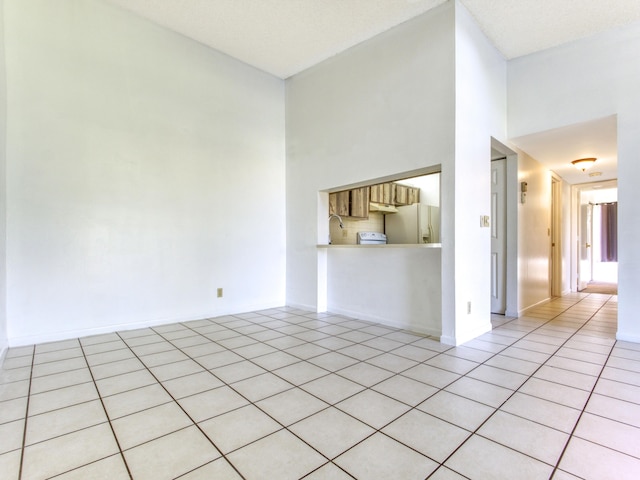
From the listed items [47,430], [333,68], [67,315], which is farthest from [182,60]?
[47,430]

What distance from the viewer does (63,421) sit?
1.60 metres

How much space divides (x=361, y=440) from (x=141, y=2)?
4099mm

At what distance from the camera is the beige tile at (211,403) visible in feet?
5.49

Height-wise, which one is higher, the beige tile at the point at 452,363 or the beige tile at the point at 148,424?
the beige tile at the point at 148,424

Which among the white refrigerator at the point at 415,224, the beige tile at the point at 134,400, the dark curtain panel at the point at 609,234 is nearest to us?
the beige tile at the point at 134,400

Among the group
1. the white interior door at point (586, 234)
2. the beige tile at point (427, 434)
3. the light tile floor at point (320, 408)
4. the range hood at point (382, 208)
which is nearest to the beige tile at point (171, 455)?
the light tile floor at point (320, 408)

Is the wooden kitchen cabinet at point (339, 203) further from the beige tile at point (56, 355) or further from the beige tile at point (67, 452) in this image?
the beige tile at point (67, 452)

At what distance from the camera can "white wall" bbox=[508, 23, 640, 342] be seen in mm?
2961

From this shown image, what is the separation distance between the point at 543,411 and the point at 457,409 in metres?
0.45

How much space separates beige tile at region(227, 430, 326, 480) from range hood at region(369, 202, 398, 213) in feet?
13.8

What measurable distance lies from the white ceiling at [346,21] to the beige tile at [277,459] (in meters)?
3.47

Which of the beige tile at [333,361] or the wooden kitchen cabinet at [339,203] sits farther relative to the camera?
the wooden kitchen cabinet at [339,203]

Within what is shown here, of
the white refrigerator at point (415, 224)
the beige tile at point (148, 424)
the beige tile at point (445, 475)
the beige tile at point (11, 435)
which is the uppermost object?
the white refrigerator at point (415, 224)

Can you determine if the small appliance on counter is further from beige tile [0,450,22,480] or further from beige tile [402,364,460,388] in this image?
beige tile [0,450,22,480]
